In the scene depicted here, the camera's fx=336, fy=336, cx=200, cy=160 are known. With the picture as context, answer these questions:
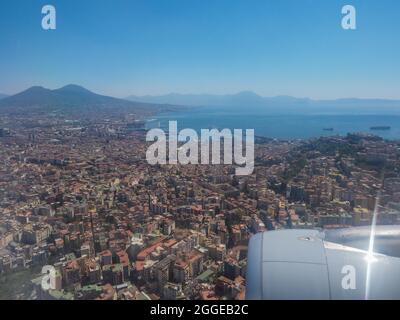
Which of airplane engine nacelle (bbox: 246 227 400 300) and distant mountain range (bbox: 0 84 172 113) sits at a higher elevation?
distant mountain range (bbox: 0 84 172 113)

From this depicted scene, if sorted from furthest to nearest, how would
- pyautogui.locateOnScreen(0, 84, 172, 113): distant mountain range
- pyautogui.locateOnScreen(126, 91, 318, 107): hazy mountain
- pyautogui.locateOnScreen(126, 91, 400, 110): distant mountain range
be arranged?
pyautogui.locateOnScreen(126, 91, 318, 107): hazy mountain → pyautogui.locateOnScreen(126, 91, 400, 110): distant mountain range → pyautogui.locateOnScreen(0, 84, 172, 113): distant mountain range

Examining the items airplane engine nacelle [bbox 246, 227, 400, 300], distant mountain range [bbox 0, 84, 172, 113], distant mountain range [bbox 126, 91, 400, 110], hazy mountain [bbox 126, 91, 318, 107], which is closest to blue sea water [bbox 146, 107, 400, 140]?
distant mountain range [bbox 0, 84, 172, 113]

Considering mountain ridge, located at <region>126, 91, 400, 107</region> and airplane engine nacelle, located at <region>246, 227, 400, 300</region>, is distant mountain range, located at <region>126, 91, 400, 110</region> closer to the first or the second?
mountain ridge, located at <region>126, 91, 400, 107</region>

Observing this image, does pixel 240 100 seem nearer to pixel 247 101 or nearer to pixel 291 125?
pixel 247 101

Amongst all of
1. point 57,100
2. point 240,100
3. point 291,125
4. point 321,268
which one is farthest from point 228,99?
point 321,268

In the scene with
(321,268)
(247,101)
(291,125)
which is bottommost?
(321,268)

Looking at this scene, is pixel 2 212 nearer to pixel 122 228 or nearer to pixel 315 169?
pixel 122 228

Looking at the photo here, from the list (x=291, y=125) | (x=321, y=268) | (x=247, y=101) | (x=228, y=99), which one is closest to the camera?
(x=321, y=268)

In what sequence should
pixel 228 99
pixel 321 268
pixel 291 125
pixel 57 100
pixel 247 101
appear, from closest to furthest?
1. pixel 321 268
2. pixel 291 125
3. pixel 57 100
4. pixel 247 101
5. pixel 228 99
